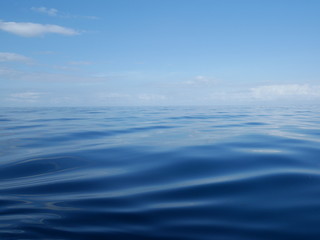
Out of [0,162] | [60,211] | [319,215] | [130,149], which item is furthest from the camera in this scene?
[130,149]

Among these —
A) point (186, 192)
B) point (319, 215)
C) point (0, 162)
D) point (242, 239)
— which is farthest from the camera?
point (0, 162)

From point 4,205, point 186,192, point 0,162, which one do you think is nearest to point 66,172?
point 4,205

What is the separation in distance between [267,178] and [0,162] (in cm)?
487

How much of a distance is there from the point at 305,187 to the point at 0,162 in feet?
17.2

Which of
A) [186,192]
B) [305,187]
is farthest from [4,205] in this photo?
[305,187]

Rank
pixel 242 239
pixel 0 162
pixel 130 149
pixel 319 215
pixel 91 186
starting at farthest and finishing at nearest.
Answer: pixel 130 149 < pixel 0 162 < pixel 91 186 < pixel 319 215 < pixel 242 239

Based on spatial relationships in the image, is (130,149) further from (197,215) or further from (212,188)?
(197,215)

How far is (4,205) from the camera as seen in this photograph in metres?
2.20

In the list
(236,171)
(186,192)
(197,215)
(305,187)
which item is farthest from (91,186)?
(305,187)

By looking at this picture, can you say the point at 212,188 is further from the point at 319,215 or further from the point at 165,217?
the point at 319,215

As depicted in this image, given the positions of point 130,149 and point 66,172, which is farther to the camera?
point 130,149

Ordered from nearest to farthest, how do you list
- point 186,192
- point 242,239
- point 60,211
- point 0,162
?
point 242,239
point 60,211
point 186,192
point 0,162

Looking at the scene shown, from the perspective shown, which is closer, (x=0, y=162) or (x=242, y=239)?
(x=242, y=239)

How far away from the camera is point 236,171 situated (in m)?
3.37
